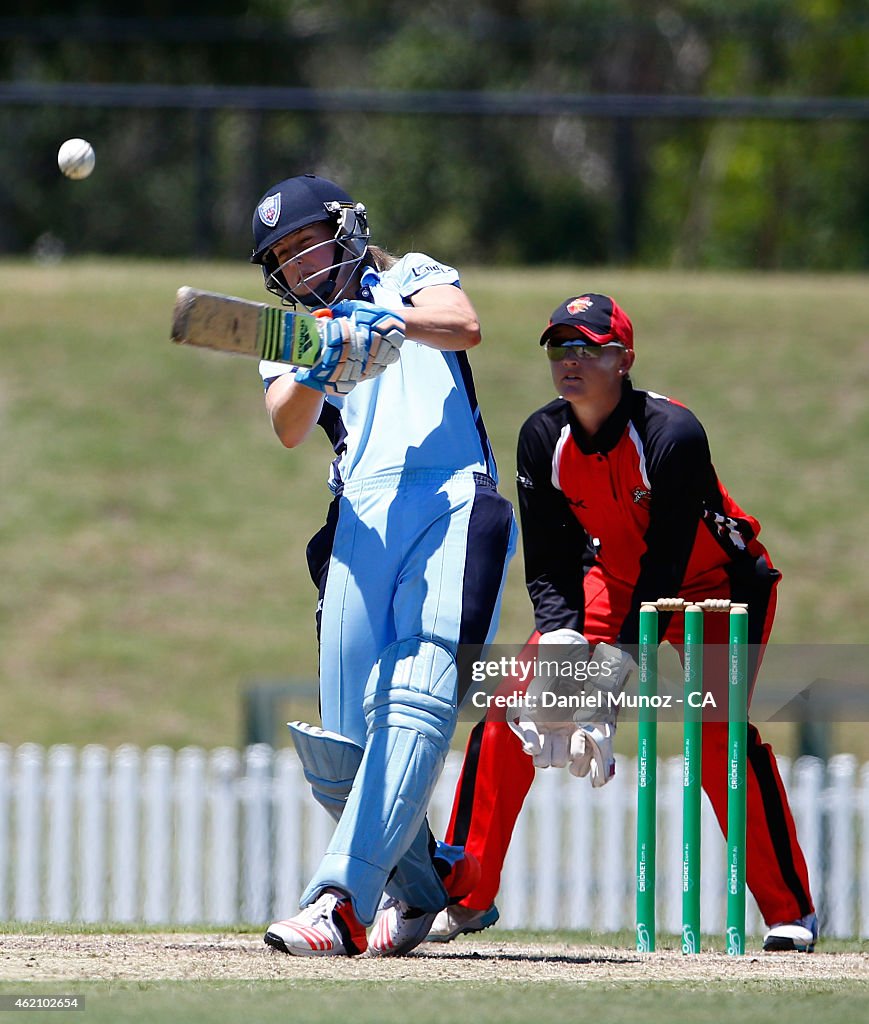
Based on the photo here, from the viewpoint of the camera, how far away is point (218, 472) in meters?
13.3

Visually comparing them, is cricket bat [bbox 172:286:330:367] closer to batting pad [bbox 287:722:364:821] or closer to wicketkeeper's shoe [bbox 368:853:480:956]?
batting pad [bbox 287:722:364:821]

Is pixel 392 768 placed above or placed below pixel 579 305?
below

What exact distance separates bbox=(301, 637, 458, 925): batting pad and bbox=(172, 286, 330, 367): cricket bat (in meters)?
0.73

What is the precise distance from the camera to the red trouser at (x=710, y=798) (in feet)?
15.2

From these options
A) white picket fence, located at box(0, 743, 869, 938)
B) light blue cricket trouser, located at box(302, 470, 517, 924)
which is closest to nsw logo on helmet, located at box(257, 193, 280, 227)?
light blue cricket trouser, located at box(302, 470, 517, 924)

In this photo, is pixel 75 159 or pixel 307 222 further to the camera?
pixel 75 159

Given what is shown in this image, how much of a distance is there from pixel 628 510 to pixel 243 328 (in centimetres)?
136

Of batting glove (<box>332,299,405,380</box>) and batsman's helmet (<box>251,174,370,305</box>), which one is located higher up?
batsman's helmet (<box>251,174,370,305</box>)

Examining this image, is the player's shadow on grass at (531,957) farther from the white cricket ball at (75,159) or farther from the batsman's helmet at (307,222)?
the white cricket ball at (75,159)

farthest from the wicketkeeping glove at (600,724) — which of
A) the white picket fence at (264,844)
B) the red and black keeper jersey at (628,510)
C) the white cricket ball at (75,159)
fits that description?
the white picket fence at (264,844)

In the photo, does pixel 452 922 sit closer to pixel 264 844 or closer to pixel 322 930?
pixel 322 930

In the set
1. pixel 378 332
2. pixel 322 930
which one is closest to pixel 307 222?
pixel 378 332

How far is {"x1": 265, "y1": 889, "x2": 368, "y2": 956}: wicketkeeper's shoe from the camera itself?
377 centimetres

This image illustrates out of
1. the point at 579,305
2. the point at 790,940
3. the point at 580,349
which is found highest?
the point at 579,305
